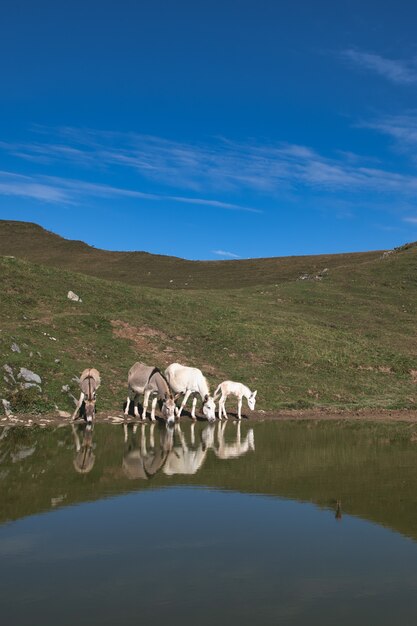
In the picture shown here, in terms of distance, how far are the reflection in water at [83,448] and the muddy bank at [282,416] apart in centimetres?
169

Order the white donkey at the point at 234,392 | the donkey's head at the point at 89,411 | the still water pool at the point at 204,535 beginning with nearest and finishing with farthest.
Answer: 1. the still water pool at the point at 204,535
2. the donkey's head at the point at 89,411
3. the white donkey at the point at 234,392

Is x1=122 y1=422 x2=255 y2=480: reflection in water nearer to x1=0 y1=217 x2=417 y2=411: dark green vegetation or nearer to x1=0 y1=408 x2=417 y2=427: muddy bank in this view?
x1=0 y1=408 x2=417 y2=427: muddy bank

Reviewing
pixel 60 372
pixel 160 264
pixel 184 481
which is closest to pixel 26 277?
pixel 60 372

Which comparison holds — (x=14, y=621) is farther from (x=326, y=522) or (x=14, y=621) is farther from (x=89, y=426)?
(x=89, y=426)

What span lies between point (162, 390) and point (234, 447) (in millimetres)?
7789

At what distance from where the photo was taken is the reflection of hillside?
15430mm

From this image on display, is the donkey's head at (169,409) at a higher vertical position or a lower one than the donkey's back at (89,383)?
lower

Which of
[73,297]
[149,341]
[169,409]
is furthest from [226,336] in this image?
[169,409]

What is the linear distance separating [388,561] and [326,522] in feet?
8.53

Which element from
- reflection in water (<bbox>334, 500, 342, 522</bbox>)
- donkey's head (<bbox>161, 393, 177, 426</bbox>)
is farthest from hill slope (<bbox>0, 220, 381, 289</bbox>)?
reflection in water (<bbox>334, 500, 342, 522</bbox>)

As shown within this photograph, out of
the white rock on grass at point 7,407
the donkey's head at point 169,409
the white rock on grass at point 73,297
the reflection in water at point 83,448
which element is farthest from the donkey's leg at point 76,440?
the white rock on grass at point 73,297

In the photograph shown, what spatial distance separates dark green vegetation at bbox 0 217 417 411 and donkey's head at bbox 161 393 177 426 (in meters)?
3.81

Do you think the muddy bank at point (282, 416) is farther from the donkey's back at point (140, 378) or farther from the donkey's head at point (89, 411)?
the donkey's back at point (140, 378)

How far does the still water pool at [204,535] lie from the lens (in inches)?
360
